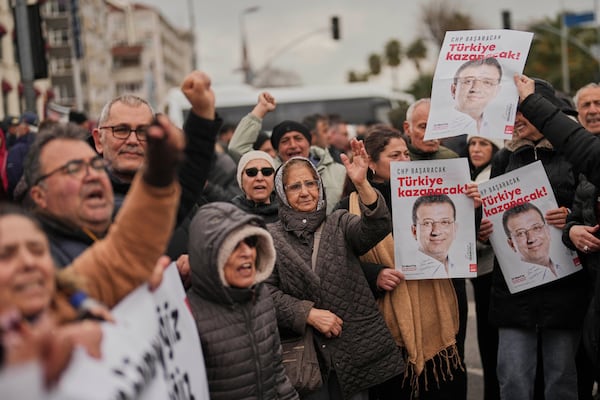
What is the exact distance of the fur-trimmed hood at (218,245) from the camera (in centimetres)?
358

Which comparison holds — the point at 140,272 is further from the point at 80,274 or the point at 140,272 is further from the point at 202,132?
the point at 202,132

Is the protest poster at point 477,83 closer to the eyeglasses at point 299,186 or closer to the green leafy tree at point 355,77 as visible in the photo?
the eyeglasses at point 299,186

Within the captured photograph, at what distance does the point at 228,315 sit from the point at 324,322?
38.5 inches

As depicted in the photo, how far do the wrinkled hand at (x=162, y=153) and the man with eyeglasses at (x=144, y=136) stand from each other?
2.54ft

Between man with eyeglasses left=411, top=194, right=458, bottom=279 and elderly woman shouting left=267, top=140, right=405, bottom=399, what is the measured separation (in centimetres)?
41

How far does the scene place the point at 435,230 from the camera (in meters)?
5.05

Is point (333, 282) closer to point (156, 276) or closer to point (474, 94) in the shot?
point (474, 94)

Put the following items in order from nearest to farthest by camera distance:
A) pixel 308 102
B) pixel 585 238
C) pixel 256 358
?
pixel 256 358
pixel 585 238
pixel 308 102

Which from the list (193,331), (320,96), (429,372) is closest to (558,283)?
(429,372)

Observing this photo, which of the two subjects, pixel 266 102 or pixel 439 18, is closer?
pixel 266 102

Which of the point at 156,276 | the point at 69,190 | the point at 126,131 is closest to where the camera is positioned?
the point at 69,190

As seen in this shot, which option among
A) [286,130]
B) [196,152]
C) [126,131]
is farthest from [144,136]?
[286,130]

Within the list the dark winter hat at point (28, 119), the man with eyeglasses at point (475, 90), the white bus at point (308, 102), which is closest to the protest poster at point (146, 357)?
the man with eyeglasses at point (475, 90)

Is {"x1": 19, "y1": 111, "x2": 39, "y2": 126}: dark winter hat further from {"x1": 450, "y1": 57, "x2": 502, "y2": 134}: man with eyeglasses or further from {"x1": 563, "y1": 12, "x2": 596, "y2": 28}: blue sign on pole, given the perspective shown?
{"x1": 563, "y1": 12, "x2": 596, "y2": 28}: blue sign on pole
